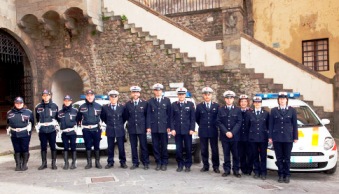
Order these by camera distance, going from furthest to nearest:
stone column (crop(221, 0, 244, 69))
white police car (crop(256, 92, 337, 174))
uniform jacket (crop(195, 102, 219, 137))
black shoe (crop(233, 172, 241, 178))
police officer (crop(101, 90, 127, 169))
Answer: stone column (crop(221, 0, 244, 69))
police officer (crop(101, 90, 127, 169))
uniform jacket (crop(195, 102, 219, 137))
black shoe (crop(233, 172, 241, 178))
white police car (crop(256, 92, 337, 174))

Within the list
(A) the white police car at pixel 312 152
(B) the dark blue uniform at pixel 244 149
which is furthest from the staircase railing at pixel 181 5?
(A) the white police car at pixel 312 152

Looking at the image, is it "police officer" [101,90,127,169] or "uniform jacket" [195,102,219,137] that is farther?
"police officer" [101,90,127,169]

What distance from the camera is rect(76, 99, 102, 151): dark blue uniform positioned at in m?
8.42

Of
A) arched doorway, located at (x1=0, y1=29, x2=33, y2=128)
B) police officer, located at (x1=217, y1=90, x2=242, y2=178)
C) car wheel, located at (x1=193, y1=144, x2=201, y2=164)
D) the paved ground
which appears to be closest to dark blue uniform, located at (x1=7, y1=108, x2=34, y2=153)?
the paved ground

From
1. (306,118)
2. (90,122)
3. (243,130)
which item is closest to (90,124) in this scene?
(90,122)

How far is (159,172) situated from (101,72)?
9473mm

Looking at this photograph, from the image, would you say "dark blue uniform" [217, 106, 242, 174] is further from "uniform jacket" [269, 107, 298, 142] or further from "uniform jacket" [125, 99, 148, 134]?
"uniform jacket" [125, 99, 148, 134]

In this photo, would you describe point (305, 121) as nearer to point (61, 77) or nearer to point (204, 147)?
point (204, 147)

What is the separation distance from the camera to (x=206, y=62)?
565 inches

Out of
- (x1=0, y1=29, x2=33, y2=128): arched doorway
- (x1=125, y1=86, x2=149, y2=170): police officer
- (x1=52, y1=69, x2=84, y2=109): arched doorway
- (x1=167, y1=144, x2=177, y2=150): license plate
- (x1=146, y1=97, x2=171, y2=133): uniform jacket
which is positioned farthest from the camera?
(x1=52, y1=69, x2=84, y2=109): arched doorway

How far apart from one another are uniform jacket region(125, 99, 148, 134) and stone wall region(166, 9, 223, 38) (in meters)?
9.55

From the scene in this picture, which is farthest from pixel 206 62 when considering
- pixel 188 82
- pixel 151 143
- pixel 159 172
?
pixel 159 172

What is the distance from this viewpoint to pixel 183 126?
8031 millimetres

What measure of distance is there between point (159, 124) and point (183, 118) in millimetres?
587
